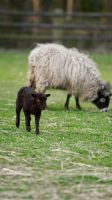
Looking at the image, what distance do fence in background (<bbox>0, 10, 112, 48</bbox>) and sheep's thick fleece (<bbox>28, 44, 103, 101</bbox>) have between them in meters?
16.1

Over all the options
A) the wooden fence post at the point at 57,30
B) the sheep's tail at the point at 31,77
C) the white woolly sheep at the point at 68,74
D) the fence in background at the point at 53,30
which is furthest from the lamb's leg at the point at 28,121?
the wooden fence post at the point at 57,30

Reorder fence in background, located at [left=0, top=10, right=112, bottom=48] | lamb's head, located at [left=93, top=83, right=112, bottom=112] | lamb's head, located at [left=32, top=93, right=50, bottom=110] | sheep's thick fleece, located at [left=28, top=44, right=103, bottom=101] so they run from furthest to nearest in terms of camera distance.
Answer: fence in background, located at [left=0, top=10, right=112, bottom=48]
lamb's head, located at [left=93, top=83, right=112, bottom=112]
sheep's thick fleece, located at [left=28, top=44, right=103, bottom=101]
lamb's head, located at [left=32, top=93, right=50, bottom=110]

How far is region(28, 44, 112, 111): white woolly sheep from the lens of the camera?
12586mm

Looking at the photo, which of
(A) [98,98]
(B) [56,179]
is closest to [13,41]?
(A) [98,98]

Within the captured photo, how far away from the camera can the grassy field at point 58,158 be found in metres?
6.24

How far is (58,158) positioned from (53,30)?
23224 millimetres

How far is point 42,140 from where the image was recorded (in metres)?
8.32

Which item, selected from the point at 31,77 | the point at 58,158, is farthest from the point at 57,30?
the point at 58,158

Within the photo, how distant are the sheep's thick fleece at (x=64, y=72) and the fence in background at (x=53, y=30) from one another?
52.9 ft

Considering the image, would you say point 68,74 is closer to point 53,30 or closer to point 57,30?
point 57,30

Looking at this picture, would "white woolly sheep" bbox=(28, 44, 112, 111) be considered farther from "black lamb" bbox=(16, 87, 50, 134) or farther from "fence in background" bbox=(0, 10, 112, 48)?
"fence in background" bbox=(0, 10, 112, 48)

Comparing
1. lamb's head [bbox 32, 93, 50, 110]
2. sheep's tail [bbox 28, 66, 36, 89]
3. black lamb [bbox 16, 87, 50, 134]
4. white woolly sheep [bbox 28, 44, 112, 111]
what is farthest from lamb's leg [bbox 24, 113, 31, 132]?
sheep's tail [bbox 28, 66, 36, 89]

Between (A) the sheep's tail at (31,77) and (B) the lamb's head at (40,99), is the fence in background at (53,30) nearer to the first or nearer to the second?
(A) the sheep's tail at (31,77)

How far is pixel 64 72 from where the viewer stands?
41.3 ft
